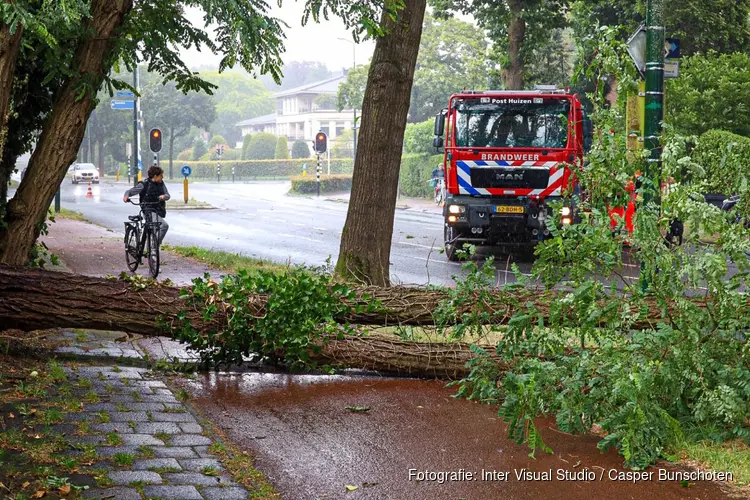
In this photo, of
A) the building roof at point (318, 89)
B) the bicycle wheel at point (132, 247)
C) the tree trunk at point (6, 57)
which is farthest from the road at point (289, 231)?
Answer: the building roof at point (318, 89)

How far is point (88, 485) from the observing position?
5109 millimetres

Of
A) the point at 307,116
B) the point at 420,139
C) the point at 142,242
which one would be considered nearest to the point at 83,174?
the point at 420,139

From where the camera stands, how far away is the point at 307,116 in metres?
114

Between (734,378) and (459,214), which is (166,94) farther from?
(734,378)

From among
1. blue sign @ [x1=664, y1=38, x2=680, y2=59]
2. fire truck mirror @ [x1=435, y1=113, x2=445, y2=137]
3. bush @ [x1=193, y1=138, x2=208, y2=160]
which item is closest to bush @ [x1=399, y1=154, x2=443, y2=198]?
fire truck mirror @ [x1=435, y1=113, x2=445, y2=137]

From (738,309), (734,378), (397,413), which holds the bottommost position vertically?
(397,413)

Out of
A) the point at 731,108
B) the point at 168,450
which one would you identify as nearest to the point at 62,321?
the point at 168,450

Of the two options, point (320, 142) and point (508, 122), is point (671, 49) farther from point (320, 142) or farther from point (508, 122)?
point (320, 142)

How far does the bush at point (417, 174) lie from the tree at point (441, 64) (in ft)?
42.6

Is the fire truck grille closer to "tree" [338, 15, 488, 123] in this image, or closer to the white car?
"tree" [338, 15, 488, 123]

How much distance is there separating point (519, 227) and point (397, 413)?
11.7 m

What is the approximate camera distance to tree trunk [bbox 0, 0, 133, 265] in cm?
949

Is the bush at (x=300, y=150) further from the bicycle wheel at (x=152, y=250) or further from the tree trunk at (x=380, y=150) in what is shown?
the tree trunk at (x=380, y=150)

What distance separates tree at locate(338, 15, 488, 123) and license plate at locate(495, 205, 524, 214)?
1751 inches
